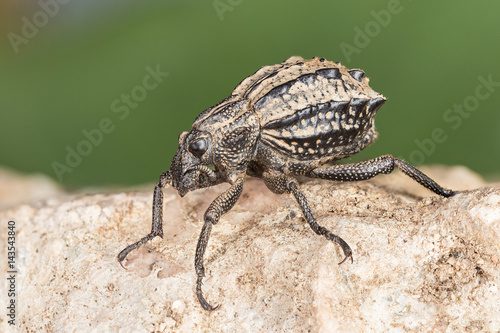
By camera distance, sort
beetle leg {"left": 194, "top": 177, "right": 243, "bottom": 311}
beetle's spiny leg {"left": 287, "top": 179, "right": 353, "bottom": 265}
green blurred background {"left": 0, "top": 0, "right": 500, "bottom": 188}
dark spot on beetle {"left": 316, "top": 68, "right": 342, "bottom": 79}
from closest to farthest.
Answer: beetle's spiny leg {"left": 287, "top": 179, "right": 353, "bottom": 265} → beetle leg {"left": 194, "top": 177, "right": 243, "bottom": 311} → dark spot on beetle {"left": 316, "top": 68, "right": 342, "bottom": 79} → green blurred background {"left": 0, "top": 0, "right": 500, "bottom": 188}

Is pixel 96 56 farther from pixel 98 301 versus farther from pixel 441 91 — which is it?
pixel 441 91

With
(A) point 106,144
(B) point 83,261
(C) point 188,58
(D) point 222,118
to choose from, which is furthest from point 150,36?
(B) point 83,261

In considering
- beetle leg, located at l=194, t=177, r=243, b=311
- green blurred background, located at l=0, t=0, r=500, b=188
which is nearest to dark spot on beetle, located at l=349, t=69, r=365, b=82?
green blurred background, located at l=0, t=0, r=500, b=188

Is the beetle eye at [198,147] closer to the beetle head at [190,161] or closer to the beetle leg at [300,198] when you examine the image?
the beetle head at [190,161]

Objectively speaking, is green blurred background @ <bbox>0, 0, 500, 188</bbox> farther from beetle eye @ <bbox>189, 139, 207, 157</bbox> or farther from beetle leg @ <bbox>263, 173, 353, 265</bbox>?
beetle eye @ <bbox>189, 139, 207, 157</bbox>

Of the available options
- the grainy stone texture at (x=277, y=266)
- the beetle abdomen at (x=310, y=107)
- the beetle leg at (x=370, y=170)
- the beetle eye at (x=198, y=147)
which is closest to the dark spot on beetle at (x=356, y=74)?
the beetle abdomen at (x=310, y=107)

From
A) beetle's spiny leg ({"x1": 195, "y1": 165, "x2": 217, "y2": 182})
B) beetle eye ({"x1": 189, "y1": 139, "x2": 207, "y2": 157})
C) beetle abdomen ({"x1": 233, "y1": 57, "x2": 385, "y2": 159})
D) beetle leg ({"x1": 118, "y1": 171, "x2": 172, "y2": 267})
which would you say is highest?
beetle abdomen ({"x1": 233, "y1": 57, "x2": 385, "y2": 159})

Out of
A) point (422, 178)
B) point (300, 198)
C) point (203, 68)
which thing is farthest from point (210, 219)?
point (203, 68)

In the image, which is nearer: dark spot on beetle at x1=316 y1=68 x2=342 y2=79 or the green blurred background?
dark spot on beetle at x1=316 y1=68 x2=342 y2=79

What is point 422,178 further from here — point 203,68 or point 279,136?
point 203,68
